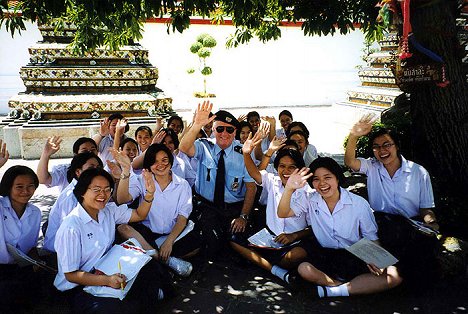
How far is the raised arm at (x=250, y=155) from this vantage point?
A: 393 cm

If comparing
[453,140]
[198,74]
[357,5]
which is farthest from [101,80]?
[198,74]

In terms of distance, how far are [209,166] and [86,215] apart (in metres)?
1.66

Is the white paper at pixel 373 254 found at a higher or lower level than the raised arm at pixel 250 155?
lower

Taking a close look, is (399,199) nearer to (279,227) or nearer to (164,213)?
(279,227)

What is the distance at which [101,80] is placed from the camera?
8.71 meters

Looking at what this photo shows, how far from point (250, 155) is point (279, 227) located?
0.77 m

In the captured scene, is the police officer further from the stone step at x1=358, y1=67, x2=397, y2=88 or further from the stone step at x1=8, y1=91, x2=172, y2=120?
the stone step at x1=358, y1=67, x2=397, y2=88

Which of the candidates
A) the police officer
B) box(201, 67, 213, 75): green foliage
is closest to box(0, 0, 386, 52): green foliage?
the police officer

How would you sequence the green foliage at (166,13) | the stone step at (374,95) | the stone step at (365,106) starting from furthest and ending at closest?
the stone step at (365,106), the stone step at (374,95), the green foliage at (166,13)

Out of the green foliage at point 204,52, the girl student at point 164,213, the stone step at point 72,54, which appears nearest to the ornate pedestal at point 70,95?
the stone step at point 72,54

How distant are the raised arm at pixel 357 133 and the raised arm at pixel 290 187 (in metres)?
0.77

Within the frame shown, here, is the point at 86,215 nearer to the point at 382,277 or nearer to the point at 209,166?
the point at 209,166

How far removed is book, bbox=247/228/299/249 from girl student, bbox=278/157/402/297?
359 mm

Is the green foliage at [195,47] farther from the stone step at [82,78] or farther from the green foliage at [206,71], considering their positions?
the stone step at [82,78]
